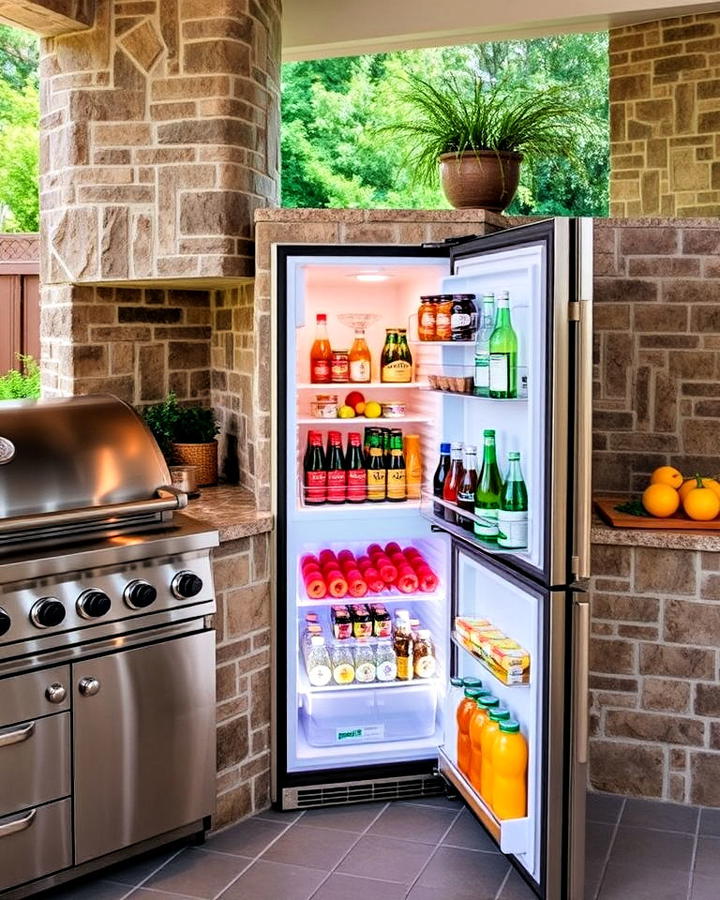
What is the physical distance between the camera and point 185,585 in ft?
10.8

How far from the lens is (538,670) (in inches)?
118

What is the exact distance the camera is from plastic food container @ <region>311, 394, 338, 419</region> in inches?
158

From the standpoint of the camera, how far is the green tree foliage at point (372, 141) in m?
12.4

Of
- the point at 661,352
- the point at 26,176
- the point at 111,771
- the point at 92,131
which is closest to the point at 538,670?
the point at 111,771

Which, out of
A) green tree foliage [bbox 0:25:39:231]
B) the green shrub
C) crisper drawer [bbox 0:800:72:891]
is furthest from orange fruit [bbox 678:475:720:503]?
green tree foliage [bbox 0:25:39:231]

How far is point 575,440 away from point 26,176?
30.5 feet

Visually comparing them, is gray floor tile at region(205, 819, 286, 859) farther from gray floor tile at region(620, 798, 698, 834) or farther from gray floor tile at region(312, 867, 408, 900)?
gray floor tile at region(620, 798, 698, 834)

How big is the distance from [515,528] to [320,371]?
1.26 meters

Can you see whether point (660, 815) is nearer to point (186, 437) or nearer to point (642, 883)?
point (642, 883)

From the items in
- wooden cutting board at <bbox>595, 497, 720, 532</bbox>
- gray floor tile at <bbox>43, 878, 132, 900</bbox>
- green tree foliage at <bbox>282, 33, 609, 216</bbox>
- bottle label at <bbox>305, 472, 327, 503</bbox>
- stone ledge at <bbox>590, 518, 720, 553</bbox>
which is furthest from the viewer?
green tree foliage at <bbox>282, 33, 609, 216</bbox>

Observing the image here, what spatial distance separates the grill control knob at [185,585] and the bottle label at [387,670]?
970 millimetres

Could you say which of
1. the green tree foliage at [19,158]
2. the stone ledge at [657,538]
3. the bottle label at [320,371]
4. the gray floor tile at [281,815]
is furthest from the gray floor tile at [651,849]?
the green tree foliage at [19,158]

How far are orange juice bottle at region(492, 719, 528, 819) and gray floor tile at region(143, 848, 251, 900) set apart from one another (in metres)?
0.86

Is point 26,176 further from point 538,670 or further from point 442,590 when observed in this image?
point 538,670
